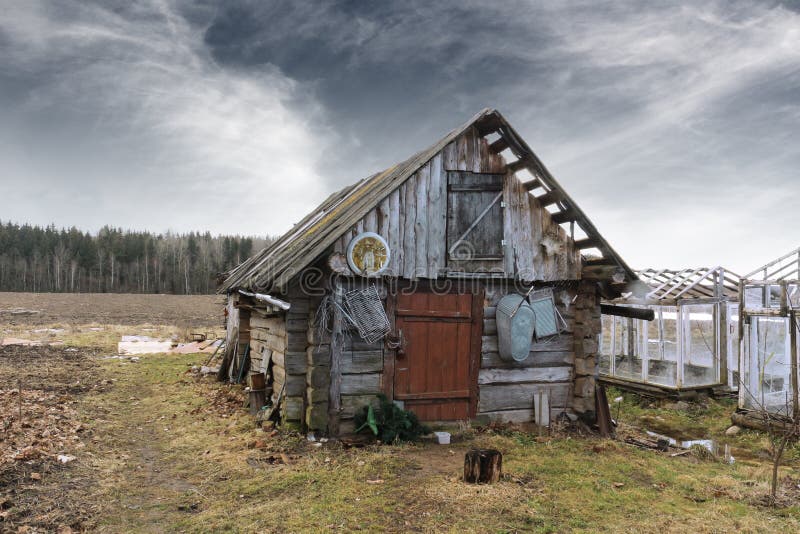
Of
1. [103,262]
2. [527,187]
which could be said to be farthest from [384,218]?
[103,262]

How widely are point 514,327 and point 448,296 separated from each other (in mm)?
1458

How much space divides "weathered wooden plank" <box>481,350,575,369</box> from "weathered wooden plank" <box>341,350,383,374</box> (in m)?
2.22

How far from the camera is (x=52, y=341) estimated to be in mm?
23422

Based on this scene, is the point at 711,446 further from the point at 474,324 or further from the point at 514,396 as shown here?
the point at 474,324

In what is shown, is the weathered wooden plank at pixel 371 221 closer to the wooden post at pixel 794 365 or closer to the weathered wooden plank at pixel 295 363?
the weathered wooden plank at pixel 295 363

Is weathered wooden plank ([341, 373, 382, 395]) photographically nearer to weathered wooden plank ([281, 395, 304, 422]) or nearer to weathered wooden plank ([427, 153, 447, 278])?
weathered wooden plank ([281, 395, 304, 422])

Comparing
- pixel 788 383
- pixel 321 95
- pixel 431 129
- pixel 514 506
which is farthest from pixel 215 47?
pixel 788 383

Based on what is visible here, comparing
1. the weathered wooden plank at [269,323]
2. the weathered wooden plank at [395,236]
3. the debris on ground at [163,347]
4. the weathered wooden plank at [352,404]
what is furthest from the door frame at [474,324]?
the debris on ground at [163,347]

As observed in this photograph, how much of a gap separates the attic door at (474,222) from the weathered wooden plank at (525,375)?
6.94 feet

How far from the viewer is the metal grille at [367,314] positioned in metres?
8.96

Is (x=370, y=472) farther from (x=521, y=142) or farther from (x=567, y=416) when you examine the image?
(x=521, y=142)

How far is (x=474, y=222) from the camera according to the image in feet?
32.5

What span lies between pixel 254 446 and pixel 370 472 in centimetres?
237

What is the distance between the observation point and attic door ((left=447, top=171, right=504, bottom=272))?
977 centimetres
